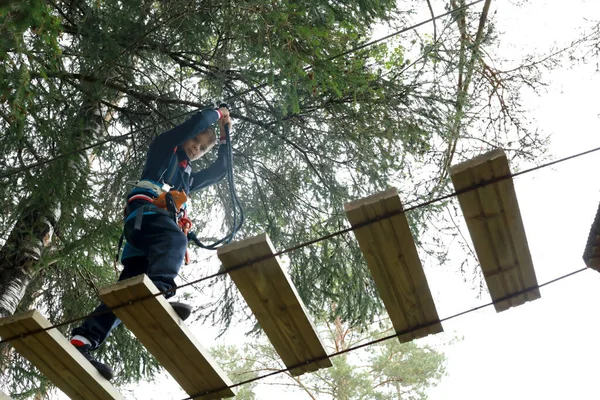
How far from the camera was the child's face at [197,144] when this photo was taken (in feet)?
13.6

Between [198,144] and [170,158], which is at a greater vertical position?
[198,144]

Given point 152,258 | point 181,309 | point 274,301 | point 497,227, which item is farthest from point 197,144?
point 497,227

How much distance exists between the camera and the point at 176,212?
3652mm

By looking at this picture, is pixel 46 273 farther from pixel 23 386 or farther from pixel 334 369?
pixel 334 369

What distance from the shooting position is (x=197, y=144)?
13.7ft

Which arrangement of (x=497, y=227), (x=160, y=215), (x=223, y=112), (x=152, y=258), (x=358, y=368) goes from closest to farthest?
(x=497, y=227), (x=152, y=258), (x=160, y=215), (x=223, y=112), (x=358, y=368)

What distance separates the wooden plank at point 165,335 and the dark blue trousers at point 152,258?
15.2 inches

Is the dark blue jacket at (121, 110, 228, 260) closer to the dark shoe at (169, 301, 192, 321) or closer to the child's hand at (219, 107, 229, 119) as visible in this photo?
the child's hand at (219, 107, 229, 119)

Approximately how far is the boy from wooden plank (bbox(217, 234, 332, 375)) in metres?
0.57

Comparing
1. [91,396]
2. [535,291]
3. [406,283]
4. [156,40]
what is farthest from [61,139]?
[535,291]

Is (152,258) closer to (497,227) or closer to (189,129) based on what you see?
(189,129)

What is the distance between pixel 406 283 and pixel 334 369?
11928 mm

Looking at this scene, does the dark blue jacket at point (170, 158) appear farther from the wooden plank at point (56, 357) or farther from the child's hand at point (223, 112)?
the wooden plank at point (56, 357)

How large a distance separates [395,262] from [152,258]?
130 cm
